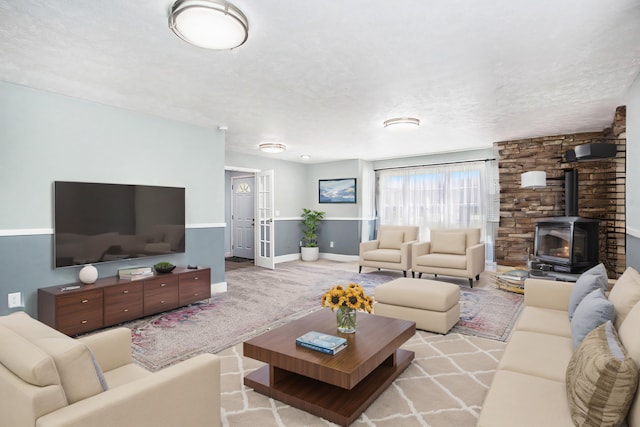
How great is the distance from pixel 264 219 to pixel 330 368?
553 centimetres

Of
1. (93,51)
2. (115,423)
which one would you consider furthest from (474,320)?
(93,51)

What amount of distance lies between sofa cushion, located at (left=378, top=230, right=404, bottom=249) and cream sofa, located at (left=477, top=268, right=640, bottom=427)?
393cm

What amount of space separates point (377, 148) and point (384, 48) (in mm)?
4107

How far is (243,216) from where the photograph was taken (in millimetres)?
8594

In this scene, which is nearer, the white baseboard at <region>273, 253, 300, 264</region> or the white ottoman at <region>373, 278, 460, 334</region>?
the white ottoman at <region>373, 278, 460, 334</region>

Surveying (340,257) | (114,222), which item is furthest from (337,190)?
(114,222)

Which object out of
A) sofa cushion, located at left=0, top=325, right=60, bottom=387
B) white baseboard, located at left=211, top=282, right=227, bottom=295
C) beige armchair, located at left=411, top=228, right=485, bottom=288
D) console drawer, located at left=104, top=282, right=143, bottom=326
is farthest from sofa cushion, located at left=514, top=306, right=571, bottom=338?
white baseboard, located at left=211, top=282, right=227, bottom=295

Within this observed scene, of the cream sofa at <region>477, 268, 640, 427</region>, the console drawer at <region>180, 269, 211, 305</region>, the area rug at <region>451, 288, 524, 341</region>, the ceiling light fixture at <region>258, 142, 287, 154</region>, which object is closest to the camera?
the cream sofa at <region>477, 268, 640, 427</region>

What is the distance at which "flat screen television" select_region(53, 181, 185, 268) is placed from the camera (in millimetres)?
3512

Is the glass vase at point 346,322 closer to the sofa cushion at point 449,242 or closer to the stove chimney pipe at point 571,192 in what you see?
the sofa cushion at point 449,242

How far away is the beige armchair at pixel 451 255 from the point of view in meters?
5.27

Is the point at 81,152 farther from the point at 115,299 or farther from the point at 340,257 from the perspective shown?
the point at 340,257

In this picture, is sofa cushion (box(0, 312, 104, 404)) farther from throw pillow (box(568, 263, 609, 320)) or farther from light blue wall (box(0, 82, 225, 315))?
throw pillow (box(568, 263, 609, 320))

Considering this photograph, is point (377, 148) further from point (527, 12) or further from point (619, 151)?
point (527, 12)
